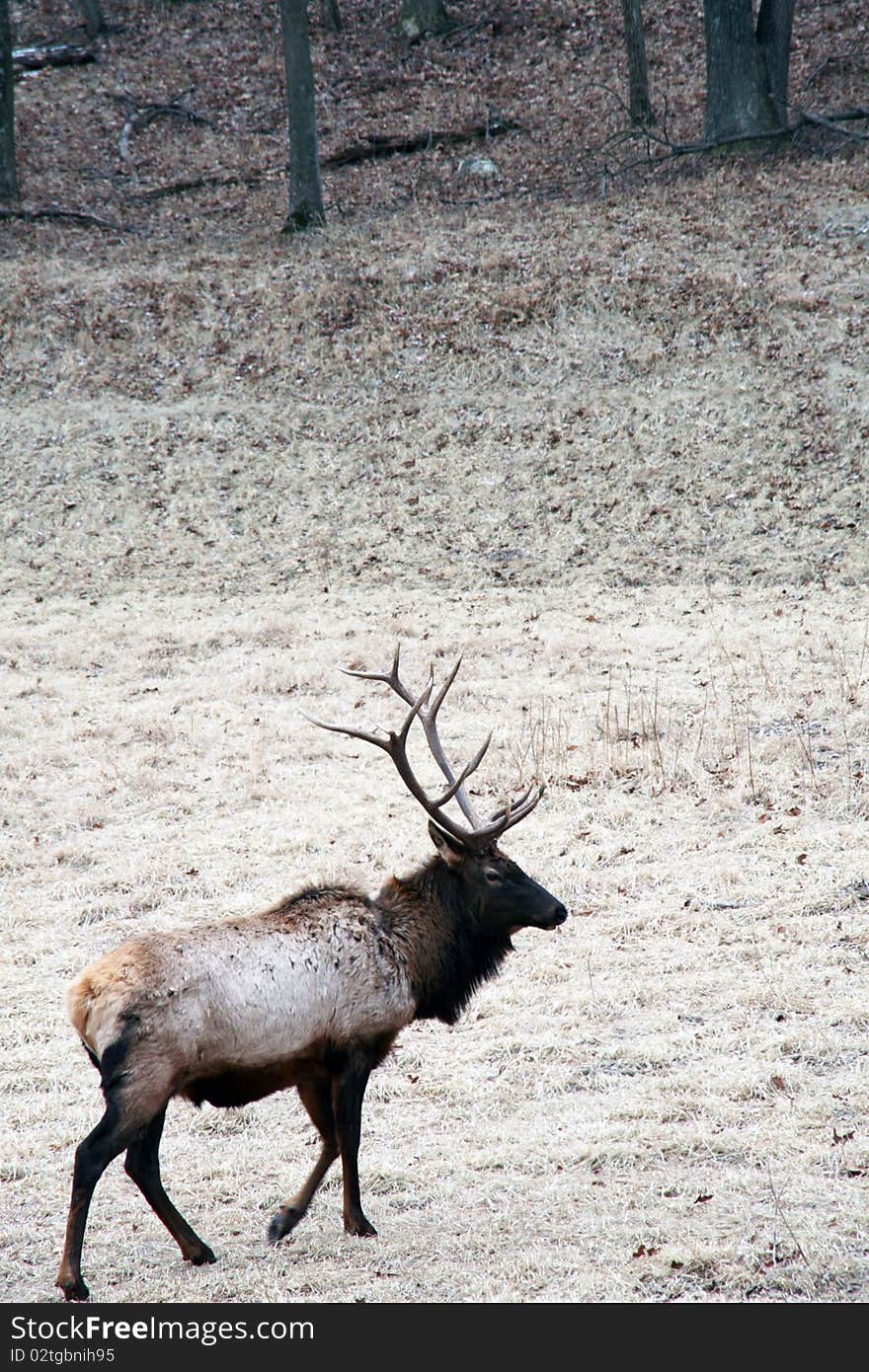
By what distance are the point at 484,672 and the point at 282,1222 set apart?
9.83m

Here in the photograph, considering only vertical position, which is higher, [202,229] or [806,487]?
[202,229]

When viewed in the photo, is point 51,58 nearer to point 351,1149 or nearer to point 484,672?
point 484,672

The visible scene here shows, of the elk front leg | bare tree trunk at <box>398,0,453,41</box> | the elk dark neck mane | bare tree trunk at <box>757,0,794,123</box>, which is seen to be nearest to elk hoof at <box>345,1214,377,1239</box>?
the elk front leg

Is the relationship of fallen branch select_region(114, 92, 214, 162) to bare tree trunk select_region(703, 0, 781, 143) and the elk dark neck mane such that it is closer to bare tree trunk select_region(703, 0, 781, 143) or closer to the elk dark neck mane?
bare tree trunk select_region(703, 0, 781, 143)

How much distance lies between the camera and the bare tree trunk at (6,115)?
29469 mm

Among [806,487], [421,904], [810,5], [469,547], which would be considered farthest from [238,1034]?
[810,5]

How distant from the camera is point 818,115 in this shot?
28156 mm

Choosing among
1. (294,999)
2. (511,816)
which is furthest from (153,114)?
(294,999)

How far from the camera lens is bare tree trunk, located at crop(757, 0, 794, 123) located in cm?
2717

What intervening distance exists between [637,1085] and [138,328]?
71.6 feet

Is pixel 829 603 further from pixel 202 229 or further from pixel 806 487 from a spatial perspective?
pixel 202 229

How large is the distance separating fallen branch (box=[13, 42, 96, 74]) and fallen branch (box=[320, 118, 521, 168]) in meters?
12.1

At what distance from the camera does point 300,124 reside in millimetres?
26859

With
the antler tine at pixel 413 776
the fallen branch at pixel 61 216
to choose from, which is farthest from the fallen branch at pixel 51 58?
the antler tine at pixel 413 776
